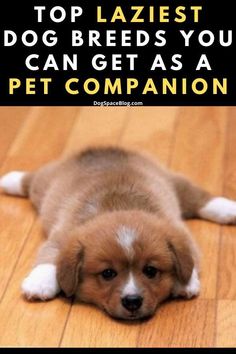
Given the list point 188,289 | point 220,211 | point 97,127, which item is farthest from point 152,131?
point 188,289

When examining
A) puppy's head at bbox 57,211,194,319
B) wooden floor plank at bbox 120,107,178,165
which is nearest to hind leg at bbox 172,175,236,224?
wooden floor plank at bbox 120,107,178,165

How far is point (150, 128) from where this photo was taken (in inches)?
201

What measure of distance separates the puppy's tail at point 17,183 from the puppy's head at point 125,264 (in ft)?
3.08

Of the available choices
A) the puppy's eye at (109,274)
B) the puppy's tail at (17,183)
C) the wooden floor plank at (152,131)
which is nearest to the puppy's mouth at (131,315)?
→ the puppy's eye at (109,274)

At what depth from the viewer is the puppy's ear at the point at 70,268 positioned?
135 inches

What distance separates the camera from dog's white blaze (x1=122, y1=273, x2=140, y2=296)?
3.28m

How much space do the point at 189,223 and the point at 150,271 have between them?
780 millimetres

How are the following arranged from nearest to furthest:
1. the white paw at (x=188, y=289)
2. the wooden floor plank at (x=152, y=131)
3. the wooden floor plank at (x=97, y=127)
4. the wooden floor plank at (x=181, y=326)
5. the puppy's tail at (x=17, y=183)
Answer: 1. the wooden floor plank at (x=181, y=326)
2. the white paw at (x=188, y=289)
3. the puppy's tail at (x=17, y=183)
4. the wooden floor plank at (x=152, y=131)
5. the wooden floor plank at (x=97, y=127)

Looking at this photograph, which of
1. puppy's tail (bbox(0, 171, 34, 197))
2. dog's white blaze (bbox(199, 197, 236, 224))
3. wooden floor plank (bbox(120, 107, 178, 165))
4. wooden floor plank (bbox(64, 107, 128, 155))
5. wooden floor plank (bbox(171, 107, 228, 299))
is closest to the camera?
wooden floor plank (bbox(171, 107, 228, 299))

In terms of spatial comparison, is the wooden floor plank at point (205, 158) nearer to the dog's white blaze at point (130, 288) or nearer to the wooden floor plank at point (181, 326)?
the wooden floor plank at point (181, 326)

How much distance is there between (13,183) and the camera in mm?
4430

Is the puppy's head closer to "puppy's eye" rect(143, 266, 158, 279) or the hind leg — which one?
"puppy's eye" rect(143, 266, 158, 279)
